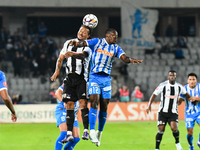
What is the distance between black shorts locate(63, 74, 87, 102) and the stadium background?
12.1m

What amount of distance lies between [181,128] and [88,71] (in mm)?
9287

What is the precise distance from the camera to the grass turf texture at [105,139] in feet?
35.7

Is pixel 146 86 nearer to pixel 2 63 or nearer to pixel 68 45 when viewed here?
pixel 2 63

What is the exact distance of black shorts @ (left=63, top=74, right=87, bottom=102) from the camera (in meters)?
7.06

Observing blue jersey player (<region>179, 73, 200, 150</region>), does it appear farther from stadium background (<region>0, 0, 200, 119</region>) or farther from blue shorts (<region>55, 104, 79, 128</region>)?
stadium background (<region>0, 0, 200, 119</region>)

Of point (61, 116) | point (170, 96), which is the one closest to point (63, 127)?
point (61, 116)

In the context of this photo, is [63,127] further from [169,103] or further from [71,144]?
[169,103]

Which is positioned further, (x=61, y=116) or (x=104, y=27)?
(x=104, y=27)

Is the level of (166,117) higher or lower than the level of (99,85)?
lower

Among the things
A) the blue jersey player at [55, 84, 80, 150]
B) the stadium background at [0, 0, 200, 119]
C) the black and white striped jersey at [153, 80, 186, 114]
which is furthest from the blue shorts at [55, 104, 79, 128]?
the stadium background at [0, 0, 200, 119]

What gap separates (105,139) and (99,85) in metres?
5.59

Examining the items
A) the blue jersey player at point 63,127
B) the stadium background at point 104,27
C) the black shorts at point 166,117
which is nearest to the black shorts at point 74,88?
the blue jersey player at point 63,127

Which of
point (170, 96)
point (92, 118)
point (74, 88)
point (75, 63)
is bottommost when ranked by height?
point (92, 118)

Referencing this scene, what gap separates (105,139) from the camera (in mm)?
12500
